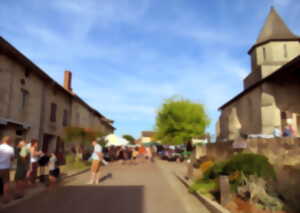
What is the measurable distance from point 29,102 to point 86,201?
1119 centimetres

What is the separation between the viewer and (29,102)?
1647 cm

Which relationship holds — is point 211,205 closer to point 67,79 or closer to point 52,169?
point 52,169

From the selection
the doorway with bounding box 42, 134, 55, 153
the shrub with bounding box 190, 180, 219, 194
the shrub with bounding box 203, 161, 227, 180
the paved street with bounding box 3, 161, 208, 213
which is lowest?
the paved street with bounding box 3, 161, 208, 213

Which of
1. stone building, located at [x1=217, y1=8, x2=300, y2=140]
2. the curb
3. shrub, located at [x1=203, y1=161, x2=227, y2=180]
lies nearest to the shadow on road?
the curb

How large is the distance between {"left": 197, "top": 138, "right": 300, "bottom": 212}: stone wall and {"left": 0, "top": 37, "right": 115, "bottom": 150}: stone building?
11.0 metres

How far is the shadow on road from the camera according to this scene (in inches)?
248

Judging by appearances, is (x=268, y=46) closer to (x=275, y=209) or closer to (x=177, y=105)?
(x=177, y=105)

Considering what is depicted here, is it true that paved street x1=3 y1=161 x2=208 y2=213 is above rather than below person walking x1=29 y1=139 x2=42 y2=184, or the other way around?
below

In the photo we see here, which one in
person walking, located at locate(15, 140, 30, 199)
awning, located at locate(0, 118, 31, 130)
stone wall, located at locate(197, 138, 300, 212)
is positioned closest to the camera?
stone wall, located at locate(197, 138, 300, 212)

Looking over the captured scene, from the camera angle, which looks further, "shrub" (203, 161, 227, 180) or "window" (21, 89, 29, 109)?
"window" (21, 89, 29, 109)

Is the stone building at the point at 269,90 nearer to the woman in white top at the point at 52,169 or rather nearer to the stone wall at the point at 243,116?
the stone wall at the point at 243,116

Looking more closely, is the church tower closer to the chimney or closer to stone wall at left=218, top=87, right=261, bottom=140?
stone wall at left=218, top=87, right=261, bottom=140

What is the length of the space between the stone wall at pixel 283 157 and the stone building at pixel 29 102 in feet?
36.2

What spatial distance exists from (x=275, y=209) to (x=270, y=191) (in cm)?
58
